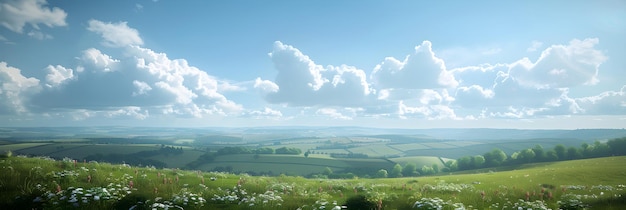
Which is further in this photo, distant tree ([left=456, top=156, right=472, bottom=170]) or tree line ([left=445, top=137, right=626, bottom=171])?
distant tree ([left=456, top=156, right=472, bottom=170])

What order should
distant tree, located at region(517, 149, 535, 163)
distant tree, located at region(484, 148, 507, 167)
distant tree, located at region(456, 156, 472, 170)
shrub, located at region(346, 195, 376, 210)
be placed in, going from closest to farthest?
shrub, located at region(346, 195, 376, 210), distant tree, located at region(517, 149, 535, 163), distant tree, located at region(484, 148, 507, 167), distant tree, located at region(456, 156, 472, 170)

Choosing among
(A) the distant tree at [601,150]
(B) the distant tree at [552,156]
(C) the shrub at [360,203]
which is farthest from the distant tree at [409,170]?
(C) the shrub at [360,203]

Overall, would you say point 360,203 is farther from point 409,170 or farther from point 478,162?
point 409,170

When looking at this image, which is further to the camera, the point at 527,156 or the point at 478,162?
the point at 478,162

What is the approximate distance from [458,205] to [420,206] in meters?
1.80

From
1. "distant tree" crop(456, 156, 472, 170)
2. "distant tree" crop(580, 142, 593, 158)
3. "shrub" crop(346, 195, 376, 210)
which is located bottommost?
"distant tree" crop(456, 156, 472, 170)

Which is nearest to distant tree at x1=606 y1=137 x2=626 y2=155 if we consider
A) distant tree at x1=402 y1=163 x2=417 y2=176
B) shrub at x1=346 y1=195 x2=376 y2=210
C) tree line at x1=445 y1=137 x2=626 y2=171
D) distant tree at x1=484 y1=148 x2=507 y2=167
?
tree line at x1=445 y1=137 x2=626 y2=171

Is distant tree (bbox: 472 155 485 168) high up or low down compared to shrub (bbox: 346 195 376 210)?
down

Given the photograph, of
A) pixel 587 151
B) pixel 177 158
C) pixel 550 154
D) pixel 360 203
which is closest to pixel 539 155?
pixel 550 154

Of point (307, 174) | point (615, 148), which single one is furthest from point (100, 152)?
point (615, 148)

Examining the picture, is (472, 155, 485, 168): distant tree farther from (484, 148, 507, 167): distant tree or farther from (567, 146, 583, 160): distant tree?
(567, 146, 583, 160): distant tree

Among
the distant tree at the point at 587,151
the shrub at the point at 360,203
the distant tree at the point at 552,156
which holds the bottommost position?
the distant tree at the point at 552,156

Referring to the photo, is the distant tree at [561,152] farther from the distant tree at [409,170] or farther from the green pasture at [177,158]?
the green pasture at [177,158]

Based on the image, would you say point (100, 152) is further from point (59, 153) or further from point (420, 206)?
point (420, 206)
